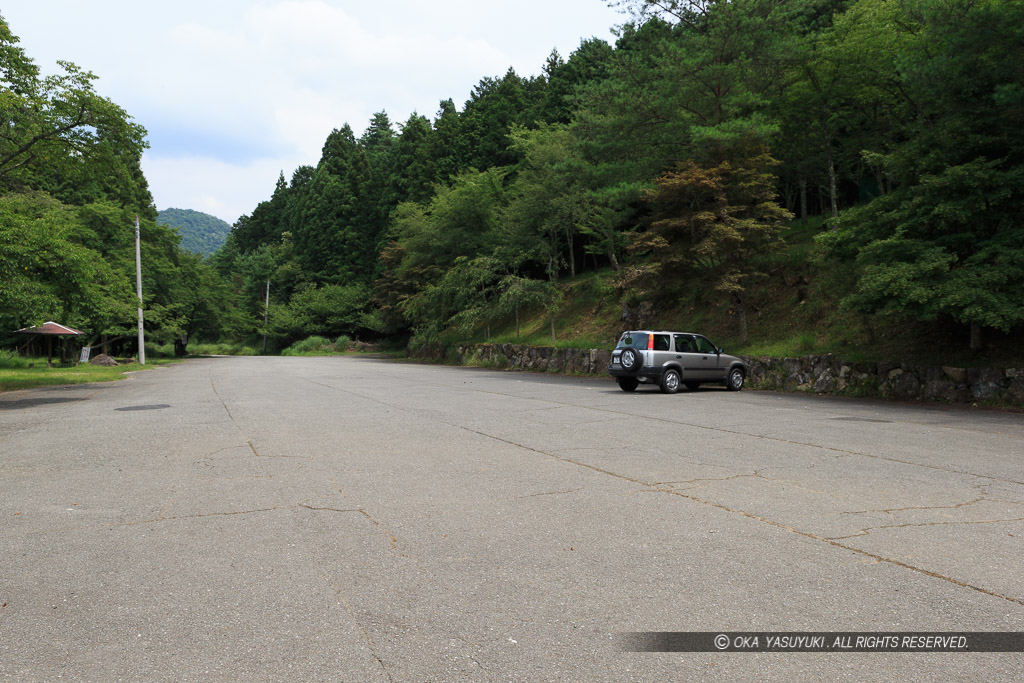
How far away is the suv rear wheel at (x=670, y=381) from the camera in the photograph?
17875mm

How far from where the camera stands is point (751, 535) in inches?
192

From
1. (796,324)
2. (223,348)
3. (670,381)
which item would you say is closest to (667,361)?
(670,381)

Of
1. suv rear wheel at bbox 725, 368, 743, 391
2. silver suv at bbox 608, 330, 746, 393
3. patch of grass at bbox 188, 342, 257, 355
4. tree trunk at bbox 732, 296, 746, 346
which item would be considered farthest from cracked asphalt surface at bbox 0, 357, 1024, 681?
patch of grass at bbox 188, 342, 257, 355

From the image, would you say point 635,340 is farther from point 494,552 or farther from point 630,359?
point 494,552

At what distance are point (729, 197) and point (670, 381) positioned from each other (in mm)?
8300

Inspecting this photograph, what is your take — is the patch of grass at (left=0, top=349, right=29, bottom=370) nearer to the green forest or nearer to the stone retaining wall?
the green forest

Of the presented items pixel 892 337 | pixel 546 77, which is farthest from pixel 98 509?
pixel 546 77

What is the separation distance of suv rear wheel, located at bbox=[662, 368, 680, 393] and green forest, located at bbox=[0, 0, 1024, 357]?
Result: 15.5ft

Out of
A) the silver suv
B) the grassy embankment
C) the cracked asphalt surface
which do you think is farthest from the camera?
the silver suv

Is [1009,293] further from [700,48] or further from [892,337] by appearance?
[700,48]

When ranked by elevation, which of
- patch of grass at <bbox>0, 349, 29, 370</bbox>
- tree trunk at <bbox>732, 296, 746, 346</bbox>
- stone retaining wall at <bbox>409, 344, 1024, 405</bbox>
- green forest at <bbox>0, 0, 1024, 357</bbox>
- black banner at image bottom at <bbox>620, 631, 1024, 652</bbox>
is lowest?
black banner at image bottom at <bbox>620, 631, 1024, 652</bbox>

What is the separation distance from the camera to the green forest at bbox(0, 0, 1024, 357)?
561 inches

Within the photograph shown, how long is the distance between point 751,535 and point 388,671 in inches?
123

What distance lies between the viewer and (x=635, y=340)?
59.7ft
